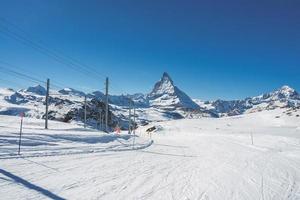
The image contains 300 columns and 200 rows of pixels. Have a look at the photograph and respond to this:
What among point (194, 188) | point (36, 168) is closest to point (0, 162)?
point (36, 168)

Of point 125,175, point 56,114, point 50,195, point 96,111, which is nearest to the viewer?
point 50,195

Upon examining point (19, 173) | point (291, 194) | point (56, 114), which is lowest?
point (291, 194)

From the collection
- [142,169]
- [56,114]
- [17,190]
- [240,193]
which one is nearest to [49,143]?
[142,169]

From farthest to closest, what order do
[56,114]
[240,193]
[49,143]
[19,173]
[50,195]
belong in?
[56,114] → [49,143] → [19,173] → [240,193] → [50,195]

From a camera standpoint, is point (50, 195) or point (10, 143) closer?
→ point (50, 195)

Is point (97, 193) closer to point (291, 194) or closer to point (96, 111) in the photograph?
point (291, 194)

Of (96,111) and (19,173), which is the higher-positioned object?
(96,111)

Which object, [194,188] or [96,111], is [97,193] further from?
[96,111]

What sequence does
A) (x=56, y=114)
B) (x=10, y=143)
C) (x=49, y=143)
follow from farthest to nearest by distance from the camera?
1. (x=56, y=114)
2. (x=49, y=143)
3. (x=10, y=143)

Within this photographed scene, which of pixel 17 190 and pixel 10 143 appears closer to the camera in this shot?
pixel 17 190

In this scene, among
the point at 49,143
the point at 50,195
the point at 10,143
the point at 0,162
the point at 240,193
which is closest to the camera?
the point at 50,195

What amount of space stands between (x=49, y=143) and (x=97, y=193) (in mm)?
14911

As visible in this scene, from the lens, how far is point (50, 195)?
28.2ft

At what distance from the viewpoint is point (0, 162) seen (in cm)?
1336
